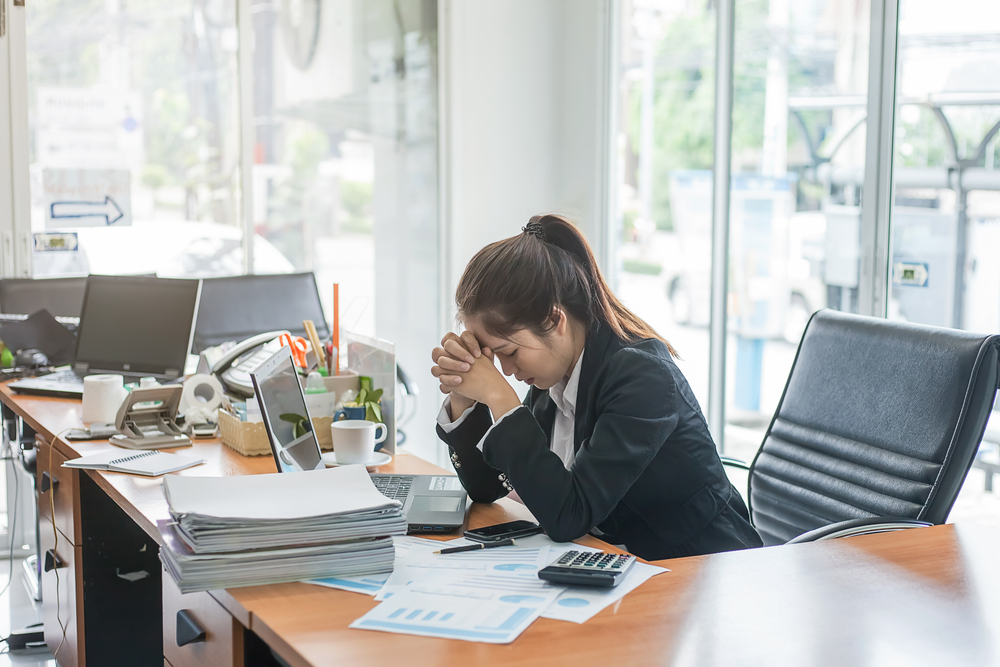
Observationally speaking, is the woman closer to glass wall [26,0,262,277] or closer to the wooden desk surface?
the wooden desk surface

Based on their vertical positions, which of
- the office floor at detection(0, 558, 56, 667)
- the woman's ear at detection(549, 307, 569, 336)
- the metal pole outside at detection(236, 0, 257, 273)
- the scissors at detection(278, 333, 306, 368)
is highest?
the metal pole outside at detection(236, 0, 257, 273)

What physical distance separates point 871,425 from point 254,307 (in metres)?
2.32

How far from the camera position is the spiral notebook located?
1.90 m

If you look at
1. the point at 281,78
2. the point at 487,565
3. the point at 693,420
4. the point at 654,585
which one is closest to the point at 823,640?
the point at 654,585

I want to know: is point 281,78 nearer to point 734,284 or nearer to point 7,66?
point 7,66

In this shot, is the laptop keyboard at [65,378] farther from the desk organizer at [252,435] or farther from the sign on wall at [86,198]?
the sign on wall at [86,198]

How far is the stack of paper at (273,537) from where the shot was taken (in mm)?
1293

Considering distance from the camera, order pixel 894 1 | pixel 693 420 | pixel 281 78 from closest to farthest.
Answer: pixel 693 420, pixel 894 1, pixel 281 78

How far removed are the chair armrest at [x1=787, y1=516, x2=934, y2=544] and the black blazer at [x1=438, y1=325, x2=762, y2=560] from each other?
111mm

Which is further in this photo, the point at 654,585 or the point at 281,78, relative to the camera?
the point at 281,78

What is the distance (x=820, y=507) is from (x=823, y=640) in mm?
851

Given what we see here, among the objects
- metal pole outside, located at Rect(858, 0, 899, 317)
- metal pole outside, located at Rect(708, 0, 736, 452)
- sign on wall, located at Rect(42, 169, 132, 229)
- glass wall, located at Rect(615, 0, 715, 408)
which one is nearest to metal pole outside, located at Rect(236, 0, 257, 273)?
sign on wall, located at Rect(42, 169, 132, 229)

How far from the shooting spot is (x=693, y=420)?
171 centimetres

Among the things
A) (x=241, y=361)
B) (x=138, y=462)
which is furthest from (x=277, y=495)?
(x=241, y=361)
